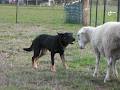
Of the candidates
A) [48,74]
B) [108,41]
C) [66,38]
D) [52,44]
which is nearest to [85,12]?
[52,44]

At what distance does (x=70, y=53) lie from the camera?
14.3 metres

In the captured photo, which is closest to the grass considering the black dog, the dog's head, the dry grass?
the dry grass

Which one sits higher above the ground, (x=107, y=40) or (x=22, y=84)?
(x=107, y=40)

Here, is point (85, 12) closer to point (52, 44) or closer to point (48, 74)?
point (52, 44)

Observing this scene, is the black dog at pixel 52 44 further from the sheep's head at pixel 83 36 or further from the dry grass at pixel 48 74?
the dry grass at pixel 48 74

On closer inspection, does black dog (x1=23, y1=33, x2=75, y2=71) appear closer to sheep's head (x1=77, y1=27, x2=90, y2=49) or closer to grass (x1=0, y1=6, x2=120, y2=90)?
sheep's head (x1=77, y1=27, x2=90, y2=49)

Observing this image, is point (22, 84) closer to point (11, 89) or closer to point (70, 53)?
point (11, 89)

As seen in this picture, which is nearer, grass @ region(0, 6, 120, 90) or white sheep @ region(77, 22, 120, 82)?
grass @ region(0, 6, 120, 90)

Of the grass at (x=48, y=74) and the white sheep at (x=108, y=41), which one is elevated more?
the white sheep at (x=108, y=41)

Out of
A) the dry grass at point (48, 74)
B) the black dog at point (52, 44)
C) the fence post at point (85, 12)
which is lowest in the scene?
the dry grass at point (48, 74)

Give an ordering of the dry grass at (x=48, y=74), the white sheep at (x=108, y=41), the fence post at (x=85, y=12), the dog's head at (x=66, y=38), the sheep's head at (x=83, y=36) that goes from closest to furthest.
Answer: the dry grass at (x=48, y=74) → the white sheep at (x=108, y=41) → the sheep's head at (x=83, y=36) → the dog's head at (x=66, y=38) → the fence post at (x=85, y=12)

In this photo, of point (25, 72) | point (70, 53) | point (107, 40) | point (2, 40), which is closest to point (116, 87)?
point (107, 40)

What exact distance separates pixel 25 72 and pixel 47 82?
4.35ft

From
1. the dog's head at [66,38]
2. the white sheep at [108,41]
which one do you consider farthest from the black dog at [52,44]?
the white sheep at [108,41]
